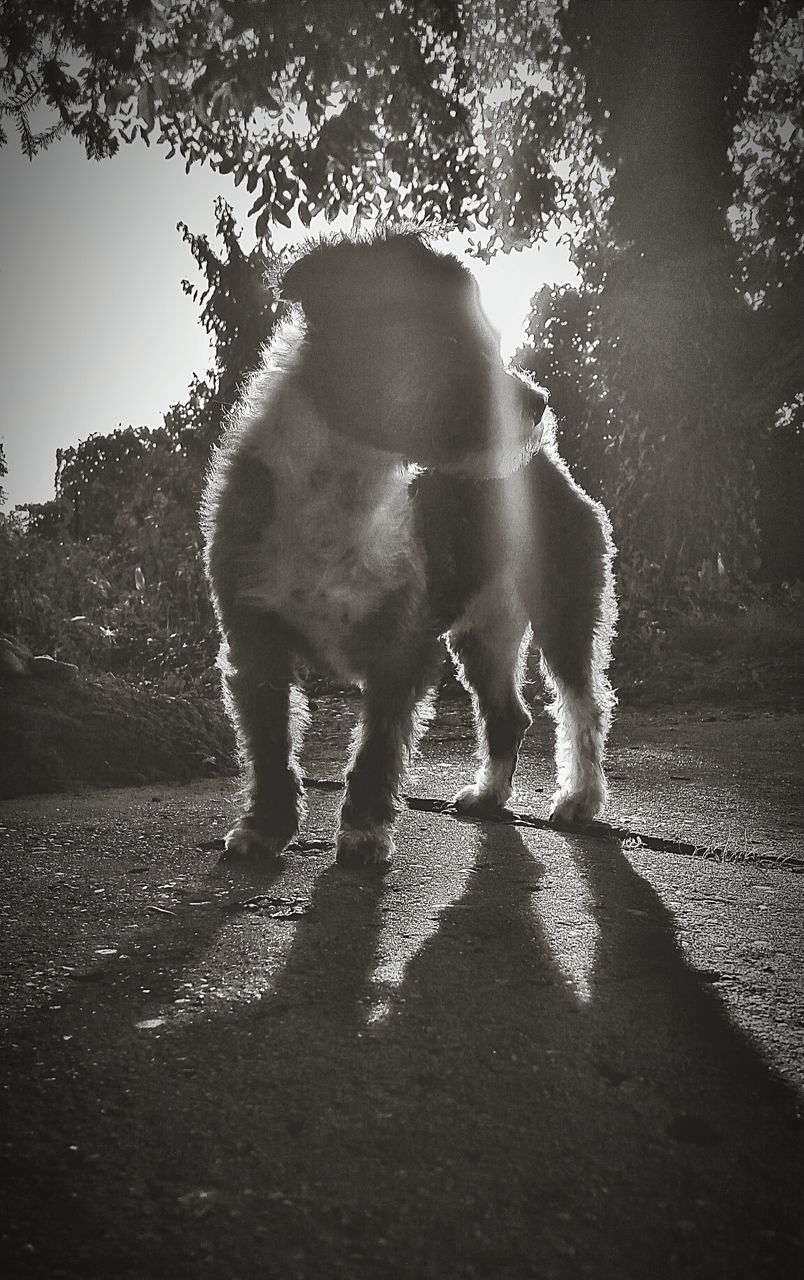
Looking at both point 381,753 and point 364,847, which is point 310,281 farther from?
point 364,847

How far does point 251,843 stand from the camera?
3.05 metres

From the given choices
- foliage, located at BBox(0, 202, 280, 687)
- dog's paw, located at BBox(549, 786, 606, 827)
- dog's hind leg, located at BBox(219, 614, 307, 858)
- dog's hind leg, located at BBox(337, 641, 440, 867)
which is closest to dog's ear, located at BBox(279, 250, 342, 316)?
dog's hind leg, located at BBox(219, 614, 307, 858)

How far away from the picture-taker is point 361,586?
311 centimetres

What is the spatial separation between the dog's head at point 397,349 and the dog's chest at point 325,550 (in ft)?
0.56

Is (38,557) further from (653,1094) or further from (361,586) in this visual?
(653,1094)

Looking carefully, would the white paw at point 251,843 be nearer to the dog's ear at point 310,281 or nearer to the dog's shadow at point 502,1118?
the dog's shadow at point 502,1118

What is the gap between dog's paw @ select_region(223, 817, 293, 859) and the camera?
303 centimetres

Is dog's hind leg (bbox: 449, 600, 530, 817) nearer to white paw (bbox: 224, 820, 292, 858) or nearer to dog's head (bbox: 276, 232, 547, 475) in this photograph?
white paw (bbox: 224, 820, 292, 858)

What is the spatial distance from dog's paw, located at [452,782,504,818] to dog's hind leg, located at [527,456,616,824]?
301 millimetres

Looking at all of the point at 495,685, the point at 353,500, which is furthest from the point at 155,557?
the point at 353,500

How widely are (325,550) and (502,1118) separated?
1993 millimetres

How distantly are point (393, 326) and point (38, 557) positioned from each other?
7.01 metres

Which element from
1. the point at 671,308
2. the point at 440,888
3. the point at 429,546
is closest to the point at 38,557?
the point at 429,546

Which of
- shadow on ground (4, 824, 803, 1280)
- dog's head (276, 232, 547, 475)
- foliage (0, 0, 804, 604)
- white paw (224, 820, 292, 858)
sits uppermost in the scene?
foliage (0, 0, 804, 604)
